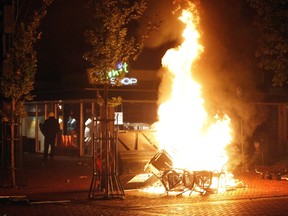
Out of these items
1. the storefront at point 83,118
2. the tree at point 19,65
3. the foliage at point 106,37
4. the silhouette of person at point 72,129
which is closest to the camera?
the foliage at point 106,37

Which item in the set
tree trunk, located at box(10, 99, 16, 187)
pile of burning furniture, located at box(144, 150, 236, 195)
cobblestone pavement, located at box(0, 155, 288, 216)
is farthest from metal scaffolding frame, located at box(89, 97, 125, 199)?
tree trunk, located at box(10, 99, 16, 187)

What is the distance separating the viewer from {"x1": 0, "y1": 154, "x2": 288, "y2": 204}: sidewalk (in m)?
13.4

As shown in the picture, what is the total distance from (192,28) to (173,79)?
1488 millimetres

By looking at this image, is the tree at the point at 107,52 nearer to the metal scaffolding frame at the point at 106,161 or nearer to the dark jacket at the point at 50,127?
the metal scaffolding frame at the point at 106,161

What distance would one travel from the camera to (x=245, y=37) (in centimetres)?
2530

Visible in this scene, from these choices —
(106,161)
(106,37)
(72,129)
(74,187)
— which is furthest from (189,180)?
(72,129)

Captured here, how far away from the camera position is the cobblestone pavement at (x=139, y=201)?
11.2 metres

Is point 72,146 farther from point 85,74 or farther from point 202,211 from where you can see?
point 202,211

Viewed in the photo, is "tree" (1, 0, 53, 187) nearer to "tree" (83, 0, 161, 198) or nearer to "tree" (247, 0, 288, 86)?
"tree" (83, 0, 161, 198)

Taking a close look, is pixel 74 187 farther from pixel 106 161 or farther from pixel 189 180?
pixel 189 180

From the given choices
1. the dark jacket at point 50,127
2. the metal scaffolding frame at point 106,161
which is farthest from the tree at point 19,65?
the dark jacket at point 50,127

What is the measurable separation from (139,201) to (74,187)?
323 centimetres

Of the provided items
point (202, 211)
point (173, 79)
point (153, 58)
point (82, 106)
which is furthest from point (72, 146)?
point (202, 211)

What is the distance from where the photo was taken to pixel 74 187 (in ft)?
50.8
